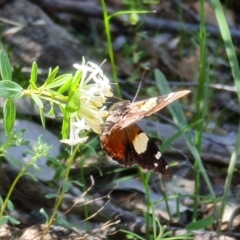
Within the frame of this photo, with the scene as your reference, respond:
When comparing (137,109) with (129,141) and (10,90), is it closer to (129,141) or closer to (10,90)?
(129,141)

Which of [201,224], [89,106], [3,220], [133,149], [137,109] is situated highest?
[89,106]

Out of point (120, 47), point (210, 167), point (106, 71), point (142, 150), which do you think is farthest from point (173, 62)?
point (142, 150)

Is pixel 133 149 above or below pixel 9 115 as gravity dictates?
below

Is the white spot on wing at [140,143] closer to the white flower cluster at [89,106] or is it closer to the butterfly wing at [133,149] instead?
the butterfly wing at [133,149]

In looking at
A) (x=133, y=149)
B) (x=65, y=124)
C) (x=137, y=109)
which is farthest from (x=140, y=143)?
(x=65, y=124)

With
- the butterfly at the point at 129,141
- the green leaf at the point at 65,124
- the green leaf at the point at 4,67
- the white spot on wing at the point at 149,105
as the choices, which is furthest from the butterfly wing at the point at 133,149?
the green leaf at the point at 4,67

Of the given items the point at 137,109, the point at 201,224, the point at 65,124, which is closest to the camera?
the point at 65,124

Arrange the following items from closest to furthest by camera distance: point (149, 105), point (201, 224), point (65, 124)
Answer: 1. point (65, 124)
2. point (149, 105)
3. point (201, 224)

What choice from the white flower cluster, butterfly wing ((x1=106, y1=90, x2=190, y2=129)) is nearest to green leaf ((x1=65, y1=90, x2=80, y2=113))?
the white flower cluster
